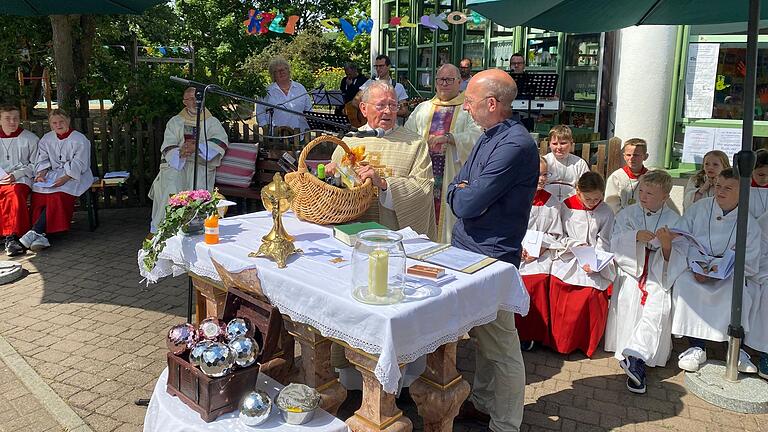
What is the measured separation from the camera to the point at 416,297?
266 cm

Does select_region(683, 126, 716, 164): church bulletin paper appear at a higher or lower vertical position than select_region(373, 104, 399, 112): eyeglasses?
lower

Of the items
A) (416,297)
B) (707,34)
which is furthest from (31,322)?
(707,34)

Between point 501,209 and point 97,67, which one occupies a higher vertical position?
point 97,67

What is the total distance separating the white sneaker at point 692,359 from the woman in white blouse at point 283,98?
5982 millimetres

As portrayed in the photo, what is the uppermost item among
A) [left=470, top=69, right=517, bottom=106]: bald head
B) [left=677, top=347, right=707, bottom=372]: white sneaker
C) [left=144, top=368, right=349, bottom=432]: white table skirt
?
[left=470, top=69, right=517, bottom=106]: bald head

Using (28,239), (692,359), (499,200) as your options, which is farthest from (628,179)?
(28,239)

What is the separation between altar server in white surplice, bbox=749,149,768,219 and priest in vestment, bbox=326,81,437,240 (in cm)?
244

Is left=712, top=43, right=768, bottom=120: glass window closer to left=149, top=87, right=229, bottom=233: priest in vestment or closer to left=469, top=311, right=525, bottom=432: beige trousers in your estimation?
left=469, top=311, right=525, bottom=432: beige trousers

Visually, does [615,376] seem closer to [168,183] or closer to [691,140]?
[691,140]

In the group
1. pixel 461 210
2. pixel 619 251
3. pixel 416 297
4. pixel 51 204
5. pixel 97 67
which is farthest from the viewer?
pixel 97 67

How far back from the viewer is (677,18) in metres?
5.20

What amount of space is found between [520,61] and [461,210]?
6330 mm

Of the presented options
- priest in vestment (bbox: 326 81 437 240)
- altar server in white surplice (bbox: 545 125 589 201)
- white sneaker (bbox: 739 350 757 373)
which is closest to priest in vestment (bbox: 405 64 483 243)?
altar server in white surplice (bbox: 545 125 589 201)

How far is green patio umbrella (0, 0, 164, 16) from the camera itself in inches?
267
